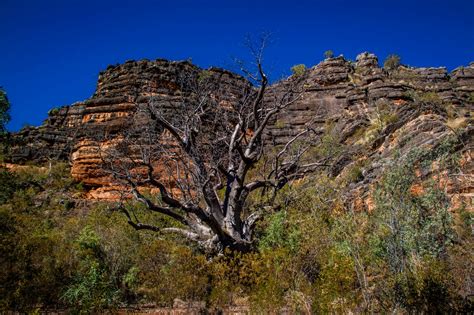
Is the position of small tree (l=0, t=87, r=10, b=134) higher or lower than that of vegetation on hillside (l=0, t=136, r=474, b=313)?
higher

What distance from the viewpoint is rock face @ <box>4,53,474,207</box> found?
794 inches

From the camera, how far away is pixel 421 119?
18625 mm

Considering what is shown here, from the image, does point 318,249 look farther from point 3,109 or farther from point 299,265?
point 3,109

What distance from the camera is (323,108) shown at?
40.6 metres

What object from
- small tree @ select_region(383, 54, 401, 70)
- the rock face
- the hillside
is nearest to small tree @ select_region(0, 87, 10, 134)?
the hillside

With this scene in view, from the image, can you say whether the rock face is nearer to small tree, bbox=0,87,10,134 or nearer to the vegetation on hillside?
the vegetation on hillside

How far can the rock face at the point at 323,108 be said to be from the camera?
20156 mm

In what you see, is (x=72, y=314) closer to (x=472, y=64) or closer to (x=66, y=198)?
(x=66, y=198)

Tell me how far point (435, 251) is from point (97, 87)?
4169 cm

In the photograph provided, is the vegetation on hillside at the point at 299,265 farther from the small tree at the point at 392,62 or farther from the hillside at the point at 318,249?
the small tree at the point at 392,62

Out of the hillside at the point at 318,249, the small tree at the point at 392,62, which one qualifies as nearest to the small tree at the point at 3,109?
the hillside at the point at 318,249

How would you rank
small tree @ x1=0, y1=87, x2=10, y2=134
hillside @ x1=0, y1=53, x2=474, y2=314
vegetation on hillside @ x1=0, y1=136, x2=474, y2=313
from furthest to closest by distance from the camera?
small tree @ x1=0, y1=87, x2=10, y2=134, hillside @ x1=0, y1=53, x2=474, y2=314, vegetation on hillside @ x1=0, y1=136, x2=474, y2=313

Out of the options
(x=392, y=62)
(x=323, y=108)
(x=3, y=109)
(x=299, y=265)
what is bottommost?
(x=299, y=265)

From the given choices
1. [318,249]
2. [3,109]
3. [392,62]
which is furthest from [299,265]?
[392,62]
